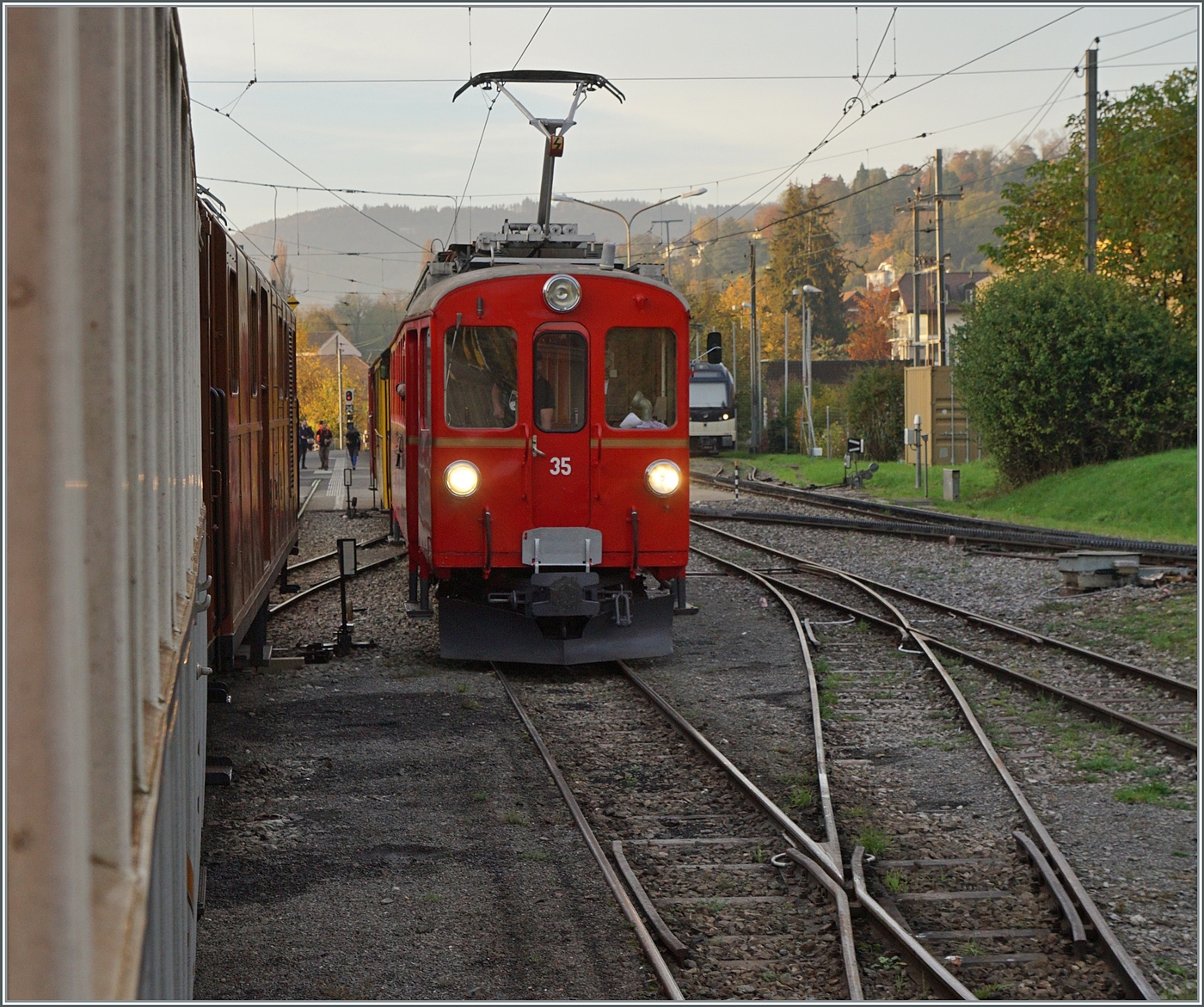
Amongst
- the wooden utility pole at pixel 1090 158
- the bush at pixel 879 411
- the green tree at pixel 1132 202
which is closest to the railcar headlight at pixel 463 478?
the wooden utility pole at pixel 1090 158

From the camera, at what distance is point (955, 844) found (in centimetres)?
688

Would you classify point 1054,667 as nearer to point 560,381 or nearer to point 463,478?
point 560,381

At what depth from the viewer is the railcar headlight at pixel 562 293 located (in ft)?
37.0

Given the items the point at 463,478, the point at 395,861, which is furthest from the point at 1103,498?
the point at 395,861

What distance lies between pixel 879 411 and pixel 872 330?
68.3 m

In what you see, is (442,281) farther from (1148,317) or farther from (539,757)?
(1148,317)

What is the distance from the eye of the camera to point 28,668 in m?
1.54

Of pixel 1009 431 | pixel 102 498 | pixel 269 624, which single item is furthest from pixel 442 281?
pixel 1009 431

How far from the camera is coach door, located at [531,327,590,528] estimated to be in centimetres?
1131

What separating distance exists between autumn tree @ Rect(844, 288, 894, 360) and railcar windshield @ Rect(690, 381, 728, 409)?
204 ft

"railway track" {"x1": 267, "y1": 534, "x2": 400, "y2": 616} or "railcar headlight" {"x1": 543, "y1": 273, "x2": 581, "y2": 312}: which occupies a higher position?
"railcar headlight" {"x1": 543, "y1": 273, "x2": 581, "y2": 312}

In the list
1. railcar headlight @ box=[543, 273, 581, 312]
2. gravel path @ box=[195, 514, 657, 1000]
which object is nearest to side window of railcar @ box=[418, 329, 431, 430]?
railcar headlight @ box=[543, 273, 581, 312]

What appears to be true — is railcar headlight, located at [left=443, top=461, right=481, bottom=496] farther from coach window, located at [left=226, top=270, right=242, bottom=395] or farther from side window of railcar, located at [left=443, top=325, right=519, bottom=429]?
coach window, located at [left=226, top=270, right=242, bottom=395]

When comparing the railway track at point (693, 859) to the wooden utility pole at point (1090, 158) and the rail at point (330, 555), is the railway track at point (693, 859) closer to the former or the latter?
the rail at point (330, 555)
